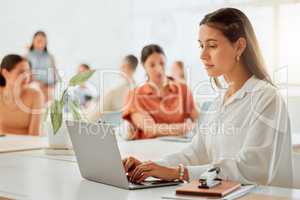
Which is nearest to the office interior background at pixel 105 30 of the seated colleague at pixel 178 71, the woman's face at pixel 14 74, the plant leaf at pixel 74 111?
the seated colleague at pixel 178 71

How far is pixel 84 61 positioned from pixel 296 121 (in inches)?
193

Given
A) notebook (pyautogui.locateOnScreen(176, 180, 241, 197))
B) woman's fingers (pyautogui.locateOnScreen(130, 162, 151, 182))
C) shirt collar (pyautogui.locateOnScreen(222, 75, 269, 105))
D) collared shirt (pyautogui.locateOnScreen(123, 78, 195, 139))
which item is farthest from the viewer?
collared shirt (pyautogui.locateOnScreen(123, 78, 195, 139))

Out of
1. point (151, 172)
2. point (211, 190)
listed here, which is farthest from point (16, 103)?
point (211, 190)

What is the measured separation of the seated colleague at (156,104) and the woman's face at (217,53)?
2.18 meters

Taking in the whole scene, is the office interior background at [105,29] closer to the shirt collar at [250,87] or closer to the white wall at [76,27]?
the white wall at [76,27]

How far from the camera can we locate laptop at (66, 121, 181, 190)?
1841mm

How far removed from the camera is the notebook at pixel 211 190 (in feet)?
5.38

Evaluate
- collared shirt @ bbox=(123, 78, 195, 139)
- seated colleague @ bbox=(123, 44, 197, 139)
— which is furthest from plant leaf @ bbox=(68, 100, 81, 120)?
collared shirt @ bbox=(123, 78, 195, 139)

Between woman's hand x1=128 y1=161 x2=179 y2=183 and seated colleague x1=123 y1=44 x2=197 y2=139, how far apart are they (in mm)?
2311

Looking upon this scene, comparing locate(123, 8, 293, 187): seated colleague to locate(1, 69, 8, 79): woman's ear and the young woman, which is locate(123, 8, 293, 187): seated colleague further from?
the young woman

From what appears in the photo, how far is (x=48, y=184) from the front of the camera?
6.39 feet

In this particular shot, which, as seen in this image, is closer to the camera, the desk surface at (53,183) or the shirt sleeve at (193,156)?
the desk surface at (53,183)

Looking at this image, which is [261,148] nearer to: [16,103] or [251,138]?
[251,138]

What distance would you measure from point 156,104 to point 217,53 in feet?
8.18
